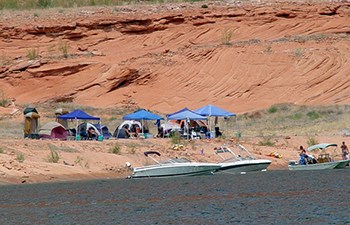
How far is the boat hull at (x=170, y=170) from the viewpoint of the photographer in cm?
3816

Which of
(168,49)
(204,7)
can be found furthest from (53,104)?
Result: (204,7)

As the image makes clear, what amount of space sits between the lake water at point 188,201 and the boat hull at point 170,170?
1.84 feet

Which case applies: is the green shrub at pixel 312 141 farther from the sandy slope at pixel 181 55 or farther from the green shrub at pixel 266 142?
the sandy slope at pixel 181 55

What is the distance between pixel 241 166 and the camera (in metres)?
39.8

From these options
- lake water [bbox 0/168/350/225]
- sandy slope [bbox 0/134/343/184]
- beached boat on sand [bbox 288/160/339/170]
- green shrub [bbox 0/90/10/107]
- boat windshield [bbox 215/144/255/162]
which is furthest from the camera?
green shrub [bbox 0/90/10/107]

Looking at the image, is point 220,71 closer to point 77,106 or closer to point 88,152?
point 77,106

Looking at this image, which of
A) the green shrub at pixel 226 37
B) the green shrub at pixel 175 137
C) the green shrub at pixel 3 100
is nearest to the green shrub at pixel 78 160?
the green shrub at pixel 175 137

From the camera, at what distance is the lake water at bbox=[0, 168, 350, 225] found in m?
24.6

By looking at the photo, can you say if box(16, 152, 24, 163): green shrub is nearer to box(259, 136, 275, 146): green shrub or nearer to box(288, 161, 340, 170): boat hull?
box(288, 161, 340, 170): boat hull

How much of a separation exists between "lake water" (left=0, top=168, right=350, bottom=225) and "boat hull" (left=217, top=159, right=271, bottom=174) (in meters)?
→ 1.24

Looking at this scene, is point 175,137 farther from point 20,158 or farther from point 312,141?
point 20,158

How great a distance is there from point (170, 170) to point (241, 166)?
3234mm

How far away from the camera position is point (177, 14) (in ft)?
244

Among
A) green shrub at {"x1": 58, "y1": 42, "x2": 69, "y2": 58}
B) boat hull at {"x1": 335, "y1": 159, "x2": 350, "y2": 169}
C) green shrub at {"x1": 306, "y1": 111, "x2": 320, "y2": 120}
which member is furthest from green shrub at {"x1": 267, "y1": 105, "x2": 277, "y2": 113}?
green shrub at {"x1": 58, "y1": 42, "x2": 69, "y2": 58}
